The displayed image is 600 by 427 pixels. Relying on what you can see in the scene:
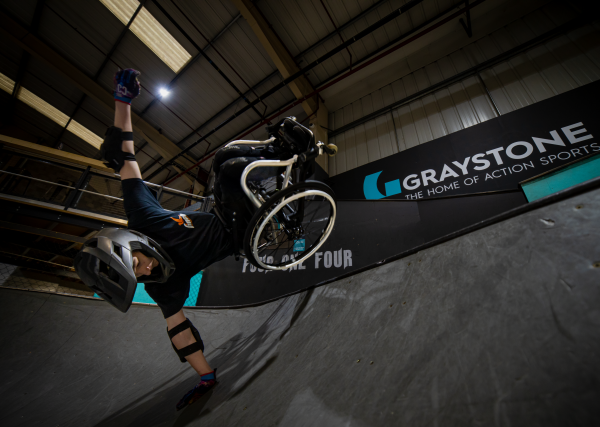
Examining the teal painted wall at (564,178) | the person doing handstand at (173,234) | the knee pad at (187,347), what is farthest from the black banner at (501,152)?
the knee pad at (187,347)

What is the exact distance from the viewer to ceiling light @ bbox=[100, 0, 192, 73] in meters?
6.39

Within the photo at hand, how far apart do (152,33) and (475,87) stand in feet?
30.3

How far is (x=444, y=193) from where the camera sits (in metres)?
4.50

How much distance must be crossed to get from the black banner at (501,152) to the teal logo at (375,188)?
2 cm

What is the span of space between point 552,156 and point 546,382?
4.90 m

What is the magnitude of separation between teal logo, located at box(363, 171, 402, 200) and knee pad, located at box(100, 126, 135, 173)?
484cm

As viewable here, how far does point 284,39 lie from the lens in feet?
21.7

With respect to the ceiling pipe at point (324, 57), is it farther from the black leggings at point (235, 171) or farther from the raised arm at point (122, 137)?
the black leggings at point (235, 171)

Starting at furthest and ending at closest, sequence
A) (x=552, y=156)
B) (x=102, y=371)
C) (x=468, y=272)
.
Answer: (x=552, y=156) < (x=102, y=371) < (x=468, y=272)

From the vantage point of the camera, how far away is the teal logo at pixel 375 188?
5281 millimetres

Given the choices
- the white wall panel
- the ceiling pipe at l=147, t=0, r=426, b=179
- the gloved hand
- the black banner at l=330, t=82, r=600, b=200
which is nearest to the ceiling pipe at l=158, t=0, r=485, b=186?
the ceiling pipe at l=147, t=0, r=426, b=179

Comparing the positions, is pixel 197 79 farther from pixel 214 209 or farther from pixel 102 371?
pixel 102 371

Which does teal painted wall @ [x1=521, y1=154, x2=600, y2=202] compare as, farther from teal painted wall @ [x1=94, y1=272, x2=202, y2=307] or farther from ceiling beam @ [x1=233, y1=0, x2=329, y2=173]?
ceiling beam @ [x1=233, y1=0, x2=329, y2=173]

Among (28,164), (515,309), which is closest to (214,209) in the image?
(515,309)
